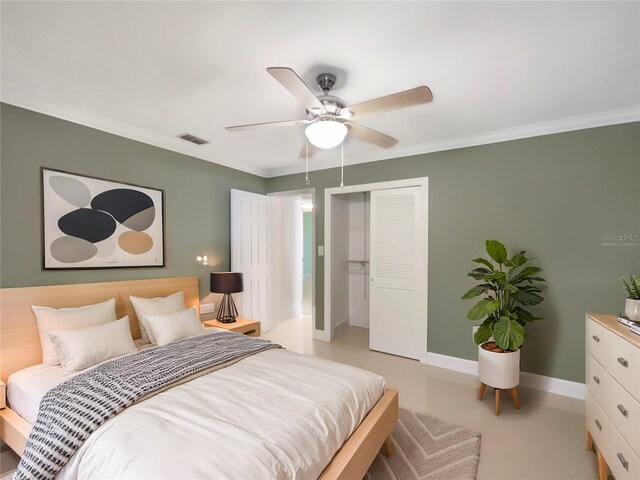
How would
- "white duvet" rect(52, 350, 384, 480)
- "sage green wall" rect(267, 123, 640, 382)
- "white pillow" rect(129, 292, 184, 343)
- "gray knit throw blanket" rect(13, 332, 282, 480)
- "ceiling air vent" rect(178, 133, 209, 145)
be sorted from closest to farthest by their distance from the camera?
"white duvet" rect(52, 350, 384, 480)
"gray knit throw blanket" rect(13, 332, 282, 480)
"sage green wall" rect(267, 123, 640, 382)
"white pillow" rect(129, 292, 184, 343)
"ceiling air vent" rect(178, 133, 209, 145)

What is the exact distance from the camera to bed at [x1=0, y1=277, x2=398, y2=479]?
1290 mm

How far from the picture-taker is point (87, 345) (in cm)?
224

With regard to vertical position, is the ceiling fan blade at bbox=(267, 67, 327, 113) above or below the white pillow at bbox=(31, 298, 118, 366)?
above

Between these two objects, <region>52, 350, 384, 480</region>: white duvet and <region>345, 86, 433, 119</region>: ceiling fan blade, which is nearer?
<region>52, 350, 384, 480</region>: white duvet

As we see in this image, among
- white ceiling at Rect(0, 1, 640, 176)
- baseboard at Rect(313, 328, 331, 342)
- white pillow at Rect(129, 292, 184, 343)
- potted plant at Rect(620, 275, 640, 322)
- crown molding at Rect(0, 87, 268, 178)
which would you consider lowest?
baseboard at Rect(313, 328, 331, 342)

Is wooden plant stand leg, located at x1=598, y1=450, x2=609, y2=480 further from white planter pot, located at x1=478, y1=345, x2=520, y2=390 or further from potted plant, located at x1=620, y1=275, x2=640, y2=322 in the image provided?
potted plant, located at x1=620, y1=275, x2=640, y2=322

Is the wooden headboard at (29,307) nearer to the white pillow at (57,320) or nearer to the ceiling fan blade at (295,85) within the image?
the white pillow at (57,320)

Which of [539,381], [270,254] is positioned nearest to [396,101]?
[539,381]

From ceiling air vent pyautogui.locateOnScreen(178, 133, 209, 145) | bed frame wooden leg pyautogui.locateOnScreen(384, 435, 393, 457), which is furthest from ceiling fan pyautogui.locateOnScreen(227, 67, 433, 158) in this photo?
bed frame wooden leg pyautogui.locateOnScreen(384, 435, 393, 457)

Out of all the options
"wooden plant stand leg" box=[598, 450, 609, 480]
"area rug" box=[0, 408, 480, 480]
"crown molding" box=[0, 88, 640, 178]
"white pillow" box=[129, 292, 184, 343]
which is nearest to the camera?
"wooden plant stand leg" box=[598, 450, 609, 480]

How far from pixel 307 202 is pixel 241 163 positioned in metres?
2.93

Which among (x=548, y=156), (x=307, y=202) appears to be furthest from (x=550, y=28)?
(x=307, y=202)

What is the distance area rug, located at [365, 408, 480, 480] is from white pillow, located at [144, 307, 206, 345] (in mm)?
1868

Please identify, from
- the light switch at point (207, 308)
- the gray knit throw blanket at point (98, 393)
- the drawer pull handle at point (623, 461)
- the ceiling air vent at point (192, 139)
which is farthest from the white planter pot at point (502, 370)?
the ceiling air vent at point (192, 139)
